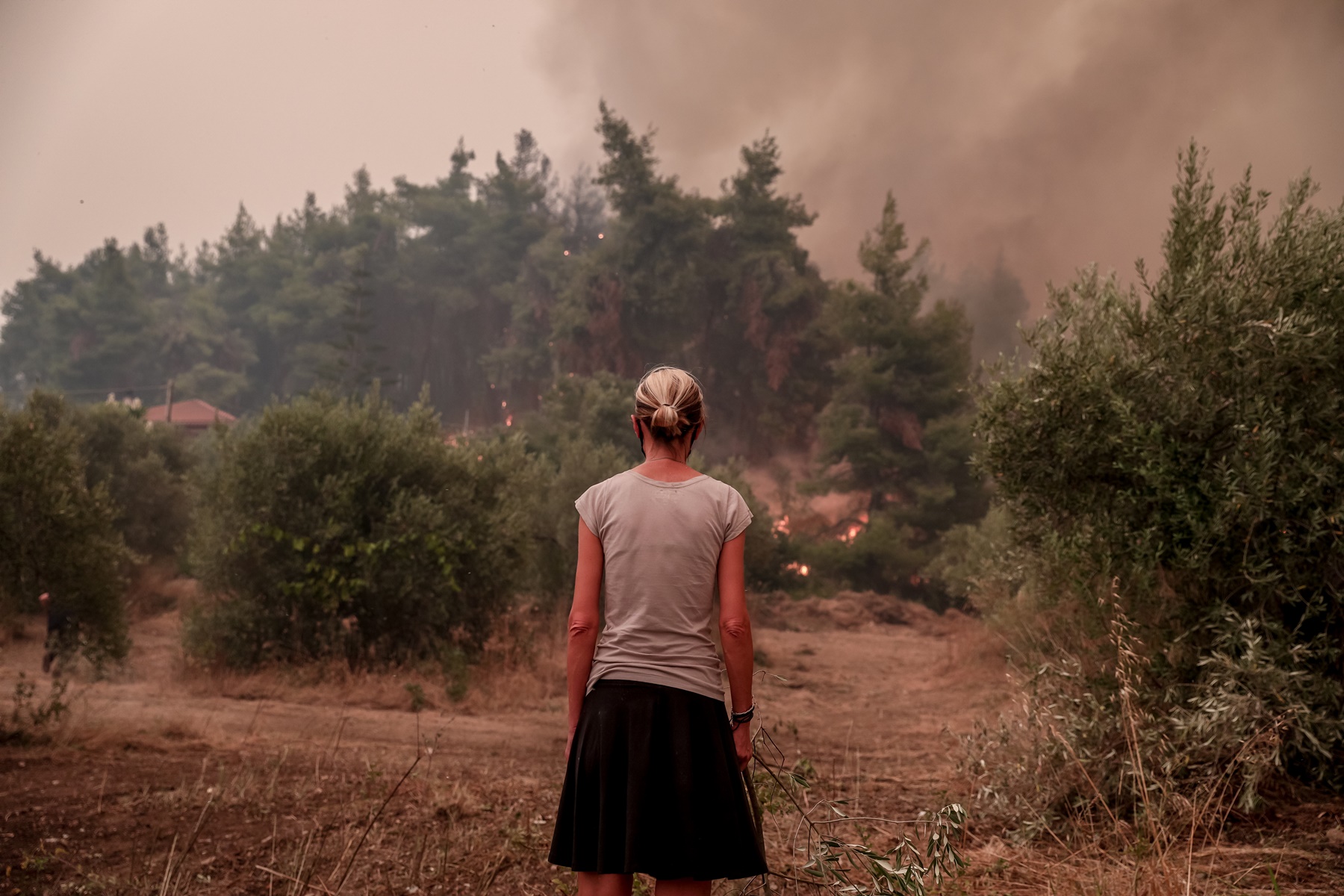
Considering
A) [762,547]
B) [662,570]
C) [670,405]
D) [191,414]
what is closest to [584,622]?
[662,570]

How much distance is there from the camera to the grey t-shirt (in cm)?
264

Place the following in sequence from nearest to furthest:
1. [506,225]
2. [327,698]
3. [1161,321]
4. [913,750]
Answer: [1161,321] < [913,750] < [327,698] < [506,225]

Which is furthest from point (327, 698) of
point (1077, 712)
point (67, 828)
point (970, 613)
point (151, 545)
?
point (970, 613)

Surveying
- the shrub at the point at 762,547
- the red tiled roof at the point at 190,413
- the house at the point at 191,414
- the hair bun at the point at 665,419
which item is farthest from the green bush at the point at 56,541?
the red tiled roof at the point at 190,413

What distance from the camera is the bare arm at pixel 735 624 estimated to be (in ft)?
8.68

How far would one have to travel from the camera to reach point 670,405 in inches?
107

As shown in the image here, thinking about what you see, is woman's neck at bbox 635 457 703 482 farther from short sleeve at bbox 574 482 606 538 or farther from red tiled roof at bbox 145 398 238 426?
red tiled roof at bbox 145 398 238 426

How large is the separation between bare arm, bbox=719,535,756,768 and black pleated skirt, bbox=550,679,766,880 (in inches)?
4.4

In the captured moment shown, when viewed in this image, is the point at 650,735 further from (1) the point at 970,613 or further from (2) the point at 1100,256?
(2) the point at 1100,256

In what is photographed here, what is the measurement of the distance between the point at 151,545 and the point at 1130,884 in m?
26.8

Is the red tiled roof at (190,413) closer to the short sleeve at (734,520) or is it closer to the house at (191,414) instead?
the house at (191,414)

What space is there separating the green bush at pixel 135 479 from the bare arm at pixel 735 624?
25321 millimetres

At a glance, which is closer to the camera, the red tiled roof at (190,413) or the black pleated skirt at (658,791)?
the black pleated skirt at (658,791)

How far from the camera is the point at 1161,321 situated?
22.7 feet
